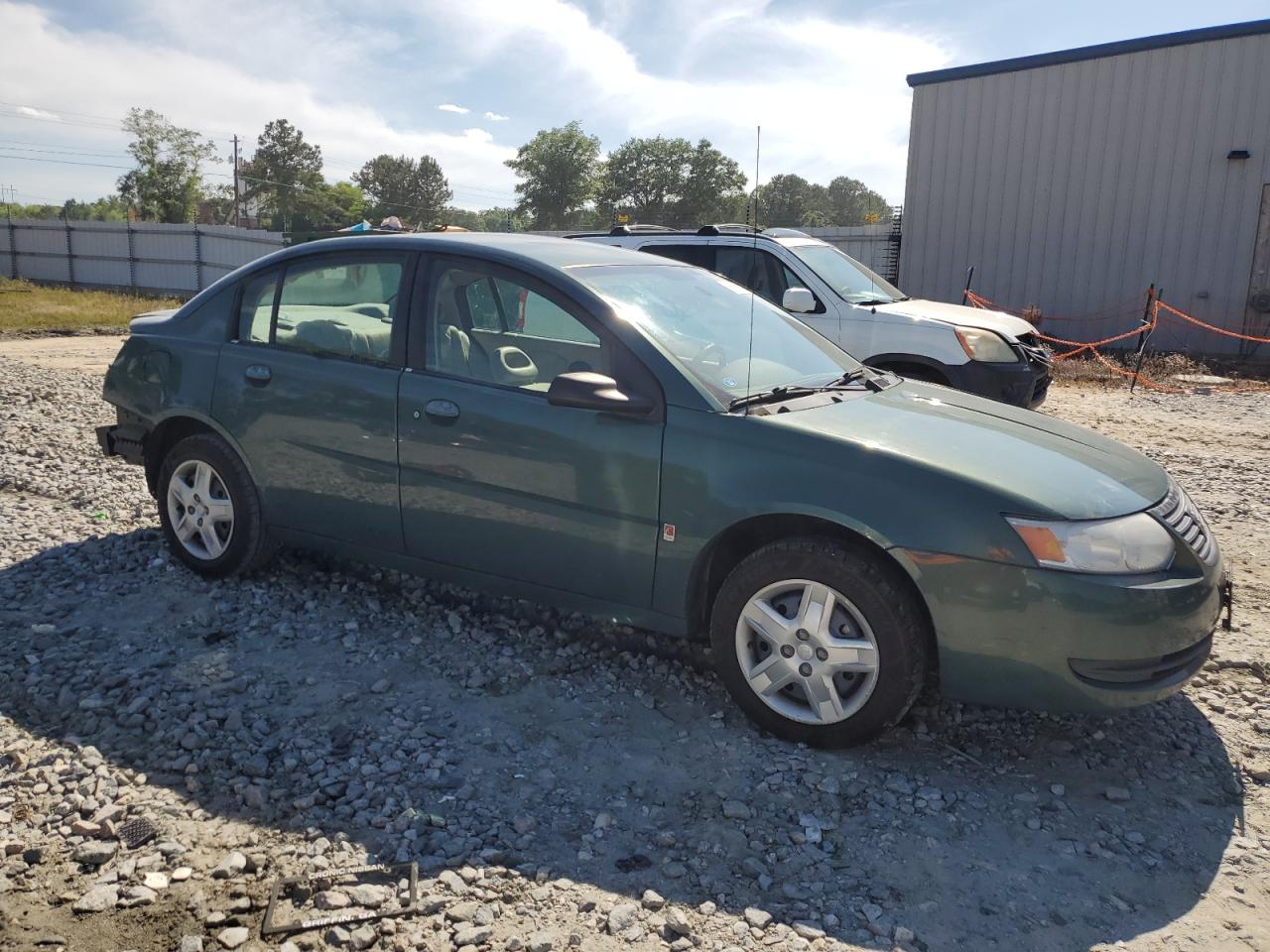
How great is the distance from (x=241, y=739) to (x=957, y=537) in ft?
8.02

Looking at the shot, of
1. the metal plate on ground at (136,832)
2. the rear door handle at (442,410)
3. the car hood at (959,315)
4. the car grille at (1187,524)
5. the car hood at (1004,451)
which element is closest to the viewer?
the metal plate on ground at (136,832)

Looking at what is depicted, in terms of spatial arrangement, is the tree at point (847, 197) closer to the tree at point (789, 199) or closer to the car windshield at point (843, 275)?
the tree at point (789, 199)

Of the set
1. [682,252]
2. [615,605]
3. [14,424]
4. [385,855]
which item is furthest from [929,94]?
[385,855]

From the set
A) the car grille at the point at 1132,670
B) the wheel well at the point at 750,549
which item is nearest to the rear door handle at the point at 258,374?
the wheel well at the point at 750,549

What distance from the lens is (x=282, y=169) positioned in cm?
8500

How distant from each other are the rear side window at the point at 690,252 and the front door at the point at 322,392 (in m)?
4.67

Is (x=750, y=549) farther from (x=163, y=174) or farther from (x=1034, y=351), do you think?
(x=163, y=174)

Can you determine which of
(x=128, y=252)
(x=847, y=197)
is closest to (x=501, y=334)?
(x=128, y=252)

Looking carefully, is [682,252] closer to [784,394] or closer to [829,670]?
[784,394]

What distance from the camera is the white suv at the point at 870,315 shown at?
25.1ft

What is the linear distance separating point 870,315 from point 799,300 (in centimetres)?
64

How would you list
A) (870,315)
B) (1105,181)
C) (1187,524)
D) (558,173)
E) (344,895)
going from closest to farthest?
1. (344,895)
2. (1187,524)
3. (870,315)
4. (1105,181)
5. (558,173)

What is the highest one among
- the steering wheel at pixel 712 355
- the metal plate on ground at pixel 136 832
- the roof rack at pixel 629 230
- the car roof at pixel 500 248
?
the roof rack at pixel 629 230

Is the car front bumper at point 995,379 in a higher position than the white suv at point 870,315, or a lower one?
lower
